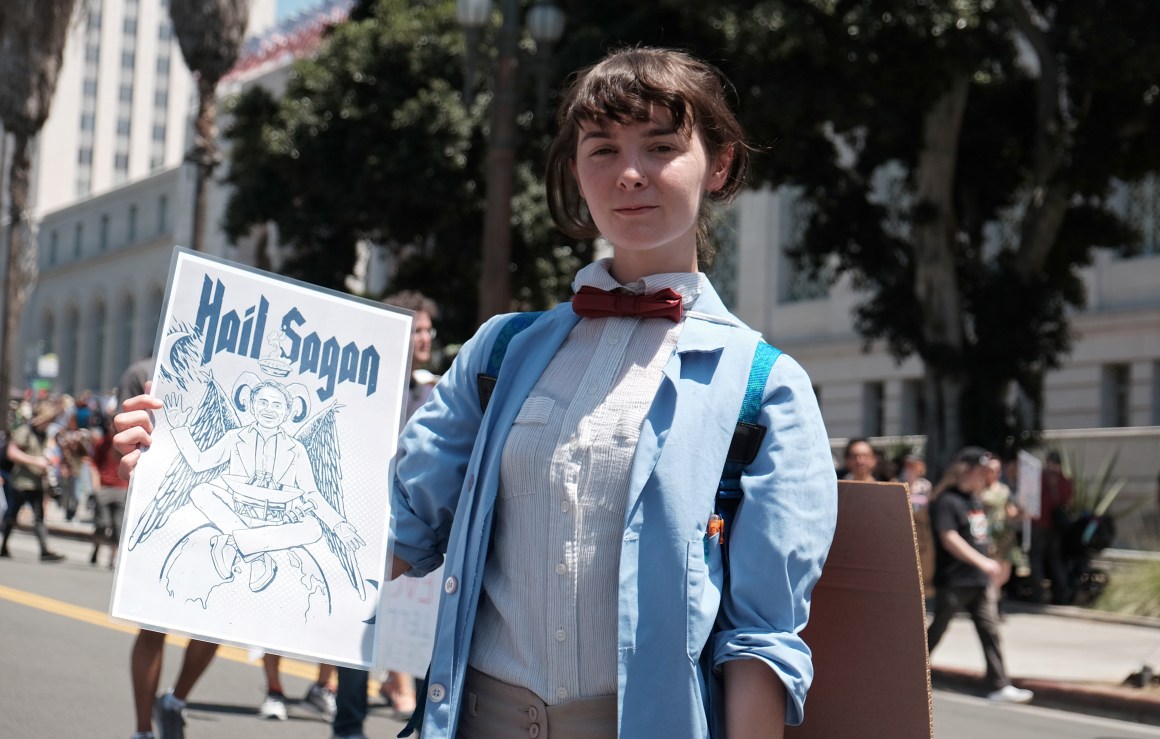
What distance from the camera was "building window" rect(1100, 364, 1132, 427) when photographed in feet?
92.3

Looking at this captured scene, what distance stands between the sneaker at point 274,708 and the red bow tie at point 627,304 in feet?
17.8

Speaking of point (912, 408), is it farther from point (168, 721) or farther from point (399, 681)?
point (168, 721)

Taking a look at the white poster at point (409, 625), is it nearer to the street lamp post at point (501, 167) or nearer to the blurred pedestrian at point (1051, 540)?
the street lamp post at point (501, 167)

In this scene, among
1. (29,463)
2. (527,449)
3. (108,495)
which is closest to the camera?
(527,449)

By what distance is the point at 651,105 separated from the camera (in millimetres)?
2260

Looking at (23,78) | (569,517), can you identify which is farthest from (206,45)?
(569,517)

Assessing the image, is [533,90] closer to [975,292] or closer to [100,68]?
[975,292]

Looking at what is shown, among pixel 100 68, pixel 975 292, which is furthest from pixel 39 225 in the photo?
pixel 975 292

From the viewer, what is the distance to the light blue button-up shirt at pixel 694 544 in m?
2.08

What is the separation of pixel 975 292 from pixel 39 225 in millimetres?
66398

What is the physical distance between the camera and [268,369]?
271cm

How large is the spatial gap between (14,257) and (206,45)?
13.2 metres

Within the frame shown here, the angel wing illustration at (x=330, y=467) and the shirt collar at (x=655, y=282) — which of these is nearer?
the shirt collar at (x=655, y=282)

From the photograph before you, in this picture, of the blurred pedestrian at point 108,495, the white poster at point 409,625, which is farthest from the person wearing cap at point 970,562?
the blurred pedestrian at point 108,495
